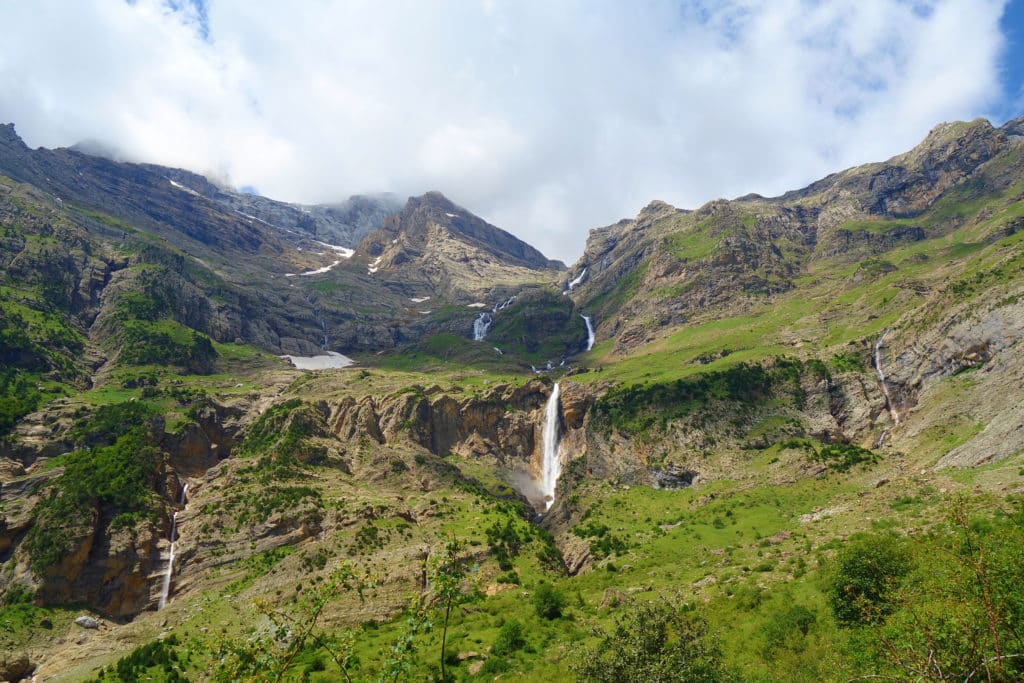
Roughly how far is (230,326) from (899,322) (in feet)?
672

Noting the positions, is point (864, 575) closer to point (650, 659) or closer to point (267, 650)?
point (650, 659)

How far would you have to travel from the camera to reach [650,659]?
69.1ft

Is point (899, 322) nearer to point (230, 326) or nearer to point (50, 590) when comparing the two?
point (50, 590)

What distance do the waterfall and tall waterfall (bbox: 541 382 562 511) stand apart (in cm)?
6420

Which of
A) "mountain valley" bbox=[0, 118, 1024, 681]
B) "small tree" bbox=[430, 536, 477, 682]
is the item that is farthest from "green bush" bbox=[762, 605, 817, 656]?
"small tree" bbox=[430, 536, 477, 682]

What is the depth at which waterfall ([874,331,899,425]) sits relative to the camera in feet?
283

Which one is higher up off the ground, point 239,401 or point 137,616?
point 239,401

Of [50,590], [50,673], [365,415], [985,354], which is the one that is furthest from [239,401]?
[985,354]

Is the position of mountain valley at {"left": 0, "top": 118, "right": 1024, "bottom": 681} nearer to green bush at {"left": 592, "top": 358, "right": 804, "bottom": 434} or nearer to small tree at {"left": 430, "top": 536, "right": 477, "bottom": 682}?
small tree at {"left": 430, "top": 536, "right": 477, "bottom": 682}

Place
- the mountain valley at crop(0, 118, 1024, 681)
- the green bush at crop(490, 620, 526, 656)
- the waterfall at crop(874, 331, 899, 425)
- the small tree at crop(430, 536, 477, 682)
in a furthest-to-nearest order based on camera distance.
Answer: the waterfall at crop(874, 331, 899, 425) → the green bush at crop(490, 620, 526, 656) → the mountain valley at crop(0, 118, 1024, 681) → the small tree at crop(430, 536, 477, 682)

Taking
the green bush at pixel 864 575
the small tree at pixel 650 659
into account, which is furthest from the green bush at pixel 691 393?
the small tree at pixel 650 659

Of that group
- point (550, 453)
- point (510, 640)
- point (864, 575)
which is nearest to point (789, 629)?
point (864, 575)

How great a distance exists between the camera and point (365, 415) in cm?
12150

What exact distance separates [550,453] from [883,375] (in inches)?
2733
